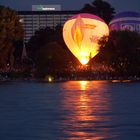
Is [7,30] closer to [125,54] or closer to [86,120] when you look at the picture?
[125,54]

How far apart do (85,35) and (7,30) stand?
10.2 m

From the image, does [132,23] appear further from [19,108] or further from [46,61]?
[19,108]

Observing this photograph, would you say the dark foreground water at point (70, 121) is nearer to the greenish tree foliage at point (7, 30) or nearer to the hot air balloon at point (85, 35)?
the hot air balloon at point (85, 35)

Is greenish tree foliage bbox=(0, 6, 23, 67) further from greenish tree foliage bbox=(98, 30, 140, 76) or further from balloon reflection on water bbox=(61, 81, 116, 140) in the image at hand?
balloon reflection on water bbox=(61, 81, 116, 140)

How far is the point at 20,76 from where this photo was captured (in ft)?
250

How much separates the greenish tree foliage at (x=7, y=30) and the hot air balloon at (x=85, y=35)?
7.18 metres

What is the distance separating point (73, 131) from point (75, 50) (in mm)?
67824

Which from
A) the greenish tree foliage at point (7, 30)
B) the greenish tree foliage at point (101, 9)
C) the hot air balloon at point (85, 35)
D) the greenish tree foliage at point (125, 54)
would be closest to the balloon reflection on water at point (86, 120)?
the greenish tree foliage at point (125, 54)

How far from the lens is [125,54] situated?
2854 inches

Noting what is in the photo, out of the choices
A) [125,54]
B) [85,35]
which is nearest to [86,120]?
[125,54]

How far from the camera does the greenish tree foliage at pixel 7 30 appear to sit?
Answer: 281 feet

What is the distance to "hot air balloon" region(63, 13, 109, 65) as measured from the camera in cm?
8294

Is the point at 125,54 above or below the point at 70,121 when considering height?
above

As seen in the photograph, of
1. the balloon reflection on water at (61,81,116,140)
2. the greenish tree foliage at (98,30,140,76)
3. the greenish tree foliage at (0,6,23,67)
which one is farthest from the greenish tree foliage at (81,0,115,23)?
the balloon reflection on water at (61,81,116,140)
